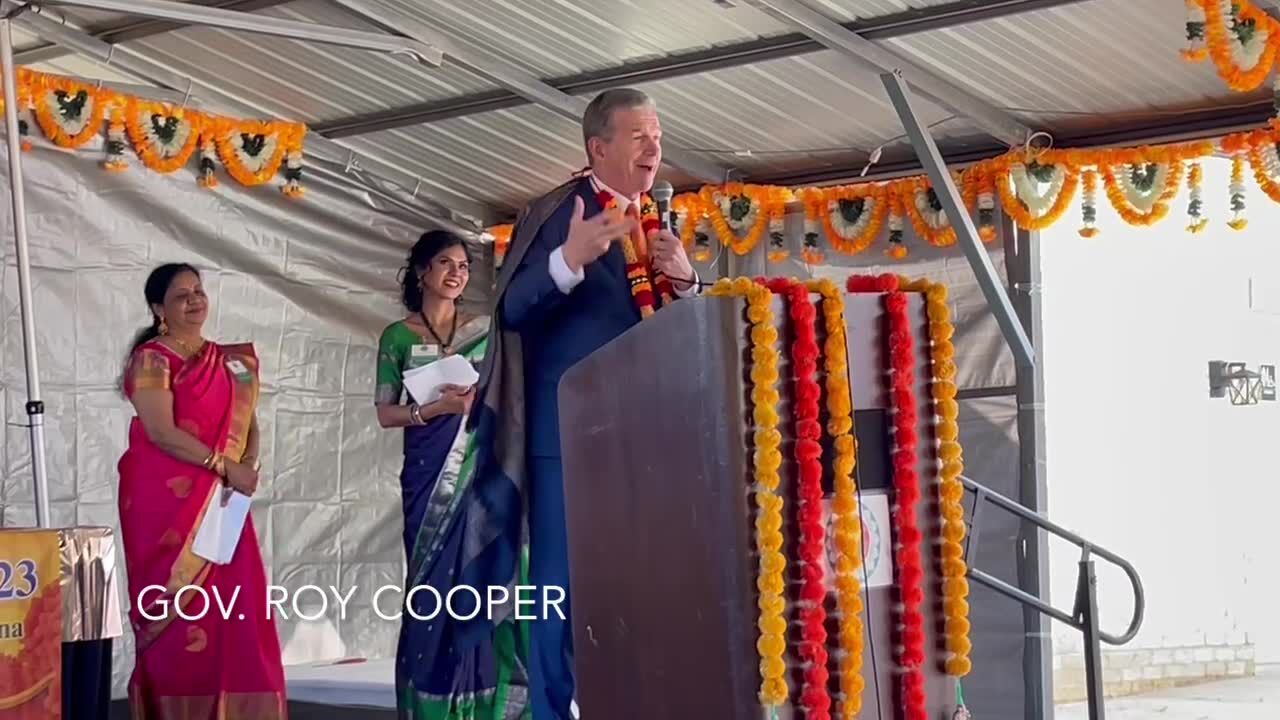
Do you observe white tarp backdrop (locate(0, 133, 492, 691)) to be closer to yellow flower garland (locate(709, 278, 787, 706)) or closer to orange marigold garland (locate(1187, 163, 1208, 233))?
orange marigold garland (locate(1187, 163, 1208, 233))

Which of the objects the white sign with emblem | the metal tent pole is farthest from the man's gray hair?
the metal tent pole

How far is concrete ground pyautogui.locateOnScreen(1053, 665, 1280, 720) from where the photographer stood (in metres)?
8.59

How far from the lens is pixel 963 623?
202 cm

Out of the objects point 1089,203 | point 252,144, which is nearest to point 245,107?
point 252,144

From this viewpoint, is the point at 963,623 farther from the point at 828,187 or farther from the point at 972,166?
the point at 828,187

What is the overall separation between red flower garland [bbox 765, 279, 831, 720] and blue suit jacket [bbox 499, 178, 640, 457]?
2.07ft

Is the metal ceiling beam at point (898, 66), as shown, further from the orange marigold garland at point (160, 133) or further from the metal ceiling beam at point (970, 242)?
the orange marigold garland at point (160, 133)

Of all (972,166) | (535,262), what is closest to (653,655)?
(535,262)

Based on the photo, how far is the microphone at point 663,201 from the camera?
2391 millimetres

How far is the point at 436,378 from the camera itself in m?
5.44

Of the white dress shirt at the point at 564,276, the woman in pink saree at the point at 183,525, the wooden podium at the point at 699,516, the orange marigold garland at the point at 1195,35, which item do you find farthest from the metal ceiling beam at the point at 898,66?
the wooden podium at the point at 699,516

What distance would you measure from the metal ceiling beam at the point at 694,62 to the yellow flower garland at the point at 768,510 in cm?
374

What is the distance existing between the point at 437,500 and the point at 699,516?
1545 millimetres

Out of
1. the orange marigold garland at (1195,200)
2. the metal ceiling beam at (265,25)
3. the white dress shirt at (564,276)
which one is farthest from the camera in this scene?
the orange marigold garland at (1195,200)
